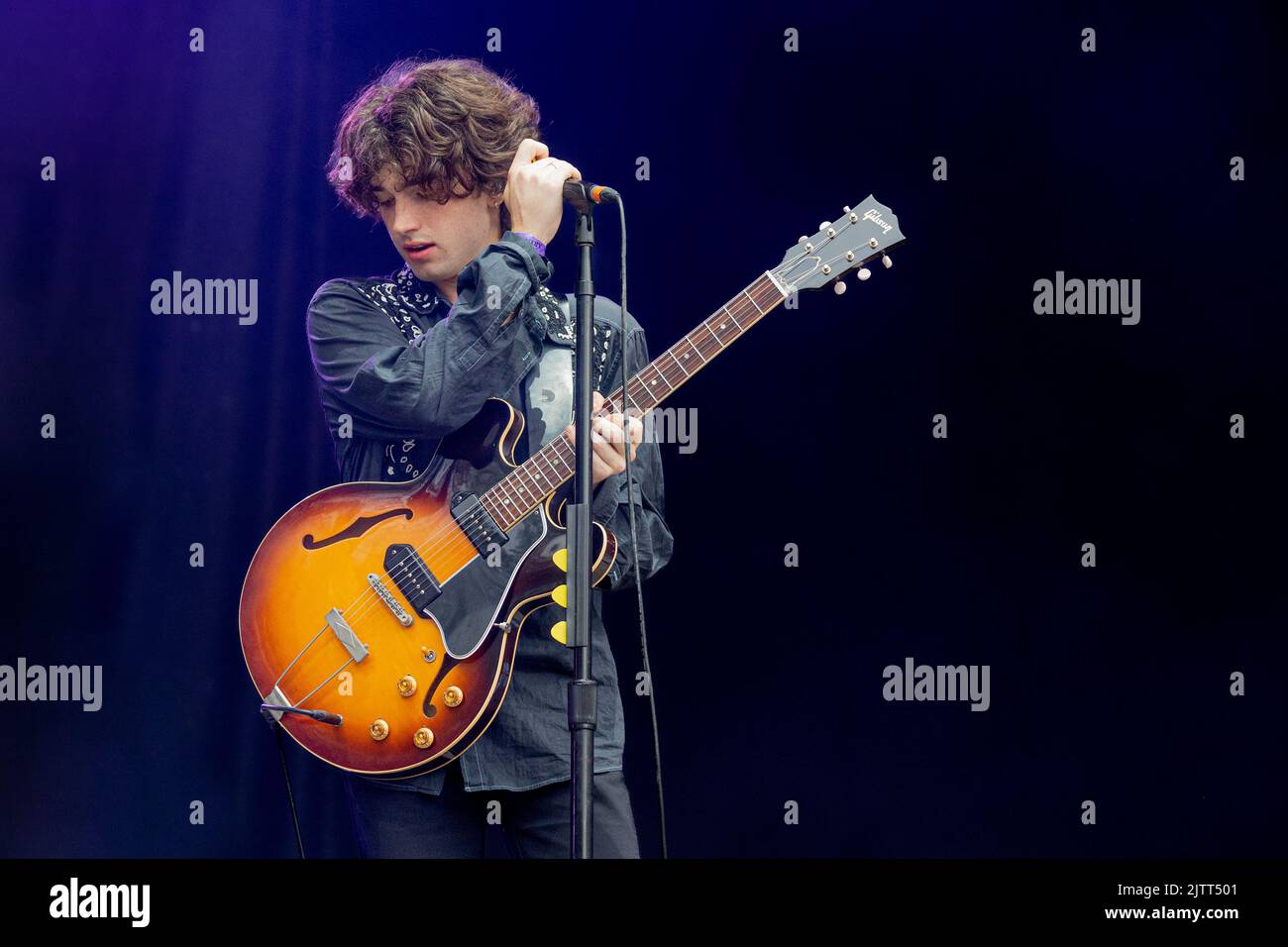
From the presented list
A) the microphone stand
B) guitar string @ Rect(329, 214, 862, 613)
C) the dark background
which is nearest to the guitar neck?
guitar string @ Rect(329, 214, 862, 613)

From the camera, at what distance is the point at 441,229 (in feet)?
9.16

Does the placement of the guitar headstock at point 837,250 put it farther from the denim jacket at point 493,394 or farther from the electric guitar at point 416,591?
the denim jacket at point 493,394

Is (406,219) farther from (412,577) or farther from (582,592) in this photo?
(582,592)

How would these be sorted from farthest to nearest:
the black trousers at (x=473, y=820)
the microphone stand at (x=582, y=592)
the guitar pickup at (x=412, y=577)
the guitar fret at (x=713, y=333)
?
1. the guitar fret at (x=713, y=333)
2. the guitar pickup at (x=412, y=577)
3. the black trousers at (x=473, y=820)
4. the microphone stand at (x=582, y=592)

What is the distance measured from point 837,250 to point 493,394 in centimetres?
72

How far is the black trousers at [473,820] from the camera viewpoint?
2.51 meters

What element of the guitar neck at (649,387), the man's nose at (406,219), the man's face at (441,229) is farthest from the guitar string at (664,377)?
the man's nose at (406,219)

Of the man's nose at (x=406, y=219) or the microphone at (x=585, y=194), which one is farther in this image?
the man's nose at (x=406, y=219)

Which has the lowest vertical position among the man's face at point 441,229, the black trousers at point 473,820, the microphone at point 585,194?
the black trousers at point 473,820

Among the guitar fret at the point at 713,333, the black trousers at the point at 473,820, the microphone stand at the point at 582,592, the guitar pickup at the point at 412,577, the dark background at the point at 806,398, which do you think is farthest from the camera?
the dark background at the point at 806,398

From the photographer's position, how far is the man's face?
2.79 meters

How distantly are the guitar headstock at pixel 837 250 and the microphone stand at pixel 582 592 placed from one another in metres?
0.72

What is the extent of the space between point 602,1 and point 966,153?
2.77 feet

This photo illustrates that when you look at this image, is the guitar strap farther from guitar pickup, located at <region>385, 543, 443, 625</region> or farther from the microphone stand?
the microphone stand
